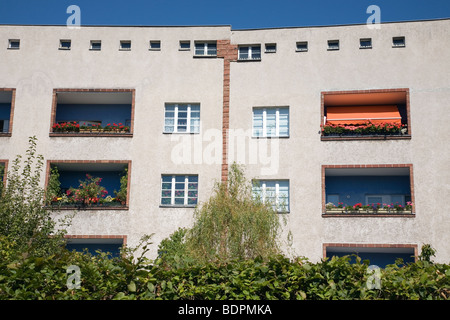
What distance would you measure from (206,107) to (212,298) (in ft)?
66.3

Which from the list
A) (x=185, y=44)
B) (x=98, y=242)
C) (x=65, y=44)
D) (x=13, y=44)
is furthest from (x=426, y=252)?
(x=13, y=44)

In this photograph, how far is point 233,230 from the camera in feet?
84.7

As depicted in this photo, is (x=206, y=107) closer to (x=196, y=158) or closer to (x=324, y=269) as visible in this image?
(x=196, y=158)

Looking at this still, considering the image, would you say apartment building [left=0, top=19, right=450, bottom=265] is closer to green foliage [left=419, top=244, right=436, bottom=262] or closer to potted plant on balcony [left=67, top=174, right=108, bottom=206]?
potted plant on balcony [left=67, top=174, right=108, bottom=206]

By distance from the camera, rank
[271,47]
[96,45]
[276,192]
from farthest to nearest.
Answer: [96,45] < [271,47] < [276,192]

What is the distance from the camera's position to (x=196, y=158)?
30141mm

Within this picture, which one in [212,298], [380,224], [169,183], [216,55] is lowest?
[212,298]

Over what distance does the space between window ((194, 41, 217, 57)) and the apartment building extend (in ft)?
0.17

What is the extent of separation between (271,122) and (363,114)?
206 inches

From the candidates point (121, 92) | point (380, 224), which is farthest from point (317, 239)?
point (121, 92)

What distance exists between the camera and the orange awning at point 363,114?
31.1 meters

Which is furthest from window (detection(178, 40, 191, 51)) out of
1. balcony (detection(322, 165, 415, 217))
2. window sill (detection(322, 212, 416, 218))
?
window sill (detection(322, 212, 416, 218))

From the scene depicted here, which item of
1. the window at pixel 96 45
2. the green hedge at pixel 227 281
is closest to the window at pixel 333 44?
the window at pixel 96 45

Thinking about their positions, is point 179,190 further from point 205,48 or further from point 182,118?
point 205,48
